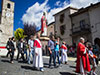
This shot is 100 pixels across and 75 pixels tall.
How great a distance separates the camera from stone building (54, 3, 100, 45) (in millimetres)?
22406

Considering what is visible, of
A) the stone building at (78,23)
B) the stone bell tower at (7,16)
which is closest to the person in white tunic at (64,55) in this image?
the stone building at (78,23)

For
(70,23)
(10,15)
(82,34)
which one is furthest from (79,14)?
(10,15)

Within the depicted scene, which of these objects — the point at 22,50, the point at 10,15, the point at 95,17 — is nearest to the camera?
the point at 22,50

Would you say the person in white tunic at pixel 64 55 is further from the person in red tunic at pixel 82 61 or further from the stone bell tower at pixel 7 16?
the stone bell tower at pixel 7 16

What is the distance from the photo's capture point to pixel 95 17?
22484mm

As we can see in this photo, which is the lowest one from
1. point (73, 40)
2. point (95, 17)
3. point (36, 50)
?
point (36, 50)

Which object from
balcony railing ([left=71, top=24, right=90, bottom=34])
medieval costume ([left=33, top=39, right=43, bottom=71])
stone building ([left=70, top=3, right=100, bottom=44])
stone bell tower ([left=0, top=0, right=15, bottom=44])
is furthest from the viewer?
stone bell tower ([left=0, top=0, right=15, bottom=44])

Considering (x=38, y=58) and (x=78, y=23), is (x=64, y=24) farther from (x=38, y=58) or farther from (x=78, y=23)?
(x=38, y=58)

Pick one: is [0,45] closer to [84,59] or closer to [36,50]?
[36,50]

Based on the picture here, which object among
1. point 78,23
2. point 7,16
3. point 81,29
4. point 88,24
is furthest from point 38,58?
point 7,16

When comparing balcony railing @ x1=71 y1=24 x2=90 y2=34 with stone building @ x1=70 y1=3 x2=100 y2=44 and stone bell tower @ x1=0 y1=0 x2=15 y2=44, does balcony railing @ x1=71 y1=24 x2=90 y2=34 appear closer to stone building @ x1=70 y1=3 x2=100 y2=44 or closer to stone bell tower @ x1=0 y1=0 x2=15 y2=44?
stone building @ x1=70 y1=3 x2=100 y2=44

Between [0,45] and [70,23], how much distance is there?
18096 mm

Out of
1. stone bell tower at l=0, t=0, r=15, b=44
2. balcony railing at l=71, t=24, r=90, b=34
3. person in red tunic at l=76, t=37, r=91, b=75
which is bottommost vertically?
person in red tunic at l=76, t=37, r=91, b=75

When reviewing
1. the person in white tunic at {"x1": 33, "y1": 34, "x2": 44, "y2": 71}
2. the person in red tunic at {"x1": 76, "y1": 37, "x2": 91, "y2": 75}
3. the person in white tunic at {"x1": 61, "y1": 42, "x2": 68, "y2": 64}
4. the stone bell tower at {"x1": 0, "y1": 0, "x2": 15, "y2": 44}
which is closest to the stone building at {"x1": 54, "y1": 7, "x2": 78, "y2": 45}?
the person in white tunic at {"x1": 61, "y1": 42, "x2": 68, "y2": 64}
